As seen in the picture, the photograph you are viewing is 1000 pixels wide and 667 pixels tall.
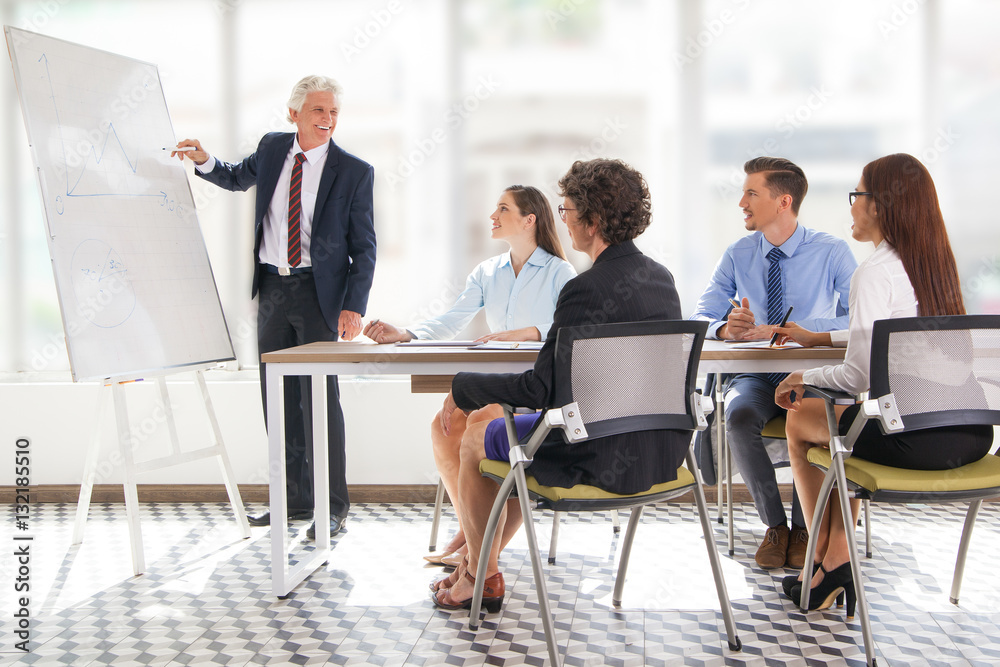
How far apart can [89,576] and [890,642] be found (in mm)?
2431

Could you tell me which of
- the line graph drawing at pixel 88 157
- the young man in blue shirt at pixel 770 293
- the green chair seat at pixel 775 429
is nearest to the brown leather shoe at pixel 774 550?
the young man in blue shirt at pixel 770 293

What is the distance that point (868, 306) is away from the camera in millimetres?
1930

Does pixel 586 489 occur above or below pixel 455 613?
above

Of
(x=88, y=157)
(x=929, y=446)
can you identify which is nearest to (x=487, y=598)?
(x=929, y=446)

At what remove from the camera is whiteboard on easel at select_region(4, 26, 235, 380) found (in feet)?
7.87

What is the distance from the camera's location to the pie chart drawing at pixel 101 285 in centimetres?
240

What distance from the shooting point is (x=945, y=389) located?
182cm

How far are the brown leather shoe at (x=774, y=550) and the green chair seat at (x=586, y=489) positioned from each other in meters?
0.79

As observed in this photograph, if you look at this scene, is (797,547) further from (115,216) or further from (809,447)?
(115,216)

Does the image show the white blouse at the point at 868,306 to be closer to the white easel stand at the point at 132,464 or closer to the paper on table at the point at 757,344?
the paper on table at the point at 757,344

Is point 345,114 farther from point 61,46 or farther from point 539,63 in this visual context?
point 61,46

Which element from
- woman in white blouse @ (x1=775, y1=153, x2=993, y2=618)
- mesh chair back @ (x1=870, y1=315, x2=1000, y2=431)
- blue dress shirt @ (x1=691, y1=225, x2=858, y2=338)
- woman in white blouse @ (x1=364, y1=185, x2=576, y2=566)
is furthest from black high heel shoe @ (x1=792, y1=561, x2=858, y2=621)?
woman in white blouse @ (x1=364, y1=185, x2=576, y2=566)

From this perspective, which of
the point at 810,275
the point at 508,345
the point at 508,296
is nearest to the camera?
the point at 508,345

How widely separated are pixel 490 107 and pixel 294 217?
3.87 feet
